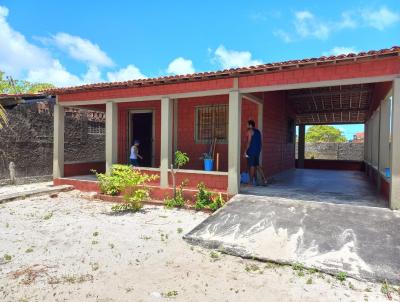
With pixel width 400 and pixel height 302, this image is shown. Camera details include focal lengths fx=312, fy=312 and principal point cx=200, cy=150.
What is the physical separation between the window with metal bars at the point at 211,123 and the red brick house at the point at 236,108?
3cm

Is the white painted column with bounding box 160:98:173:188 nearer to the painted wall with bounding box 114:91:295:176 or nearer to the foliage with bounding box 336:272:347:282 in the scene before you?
the painted wall with bounding box 114:91:295:176

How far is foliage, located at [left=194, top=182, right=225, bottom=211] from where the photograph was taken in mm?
7312

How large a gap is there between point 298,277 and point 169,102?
562 cm

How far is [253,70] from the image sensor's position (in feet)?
22.9

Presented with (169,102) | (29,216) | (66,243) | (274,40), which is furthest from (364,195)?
(274,40)

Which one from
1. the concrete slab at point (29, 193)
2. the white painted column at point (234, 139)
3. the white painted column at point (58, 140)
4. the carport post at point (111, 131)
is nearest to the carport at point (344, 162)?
the white painted column at point (234, 139)

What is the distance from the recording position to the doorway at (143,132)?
36.7 ft

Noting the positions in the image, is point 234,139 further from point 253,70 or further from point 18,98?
point 18,98

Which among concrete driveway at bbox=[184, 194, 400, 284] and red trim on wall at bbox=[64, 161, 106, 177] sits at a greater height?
red trim on wall at bbox=[64, 161, 106, 177]

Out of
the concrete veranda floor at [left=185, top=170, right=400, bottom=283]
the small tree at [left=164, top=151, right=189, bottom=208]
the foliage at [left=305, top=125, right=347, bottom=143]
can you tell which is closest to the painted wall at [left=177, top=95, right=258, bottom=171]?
the small tree at [left=164, top=151, right=189, bottom=208]

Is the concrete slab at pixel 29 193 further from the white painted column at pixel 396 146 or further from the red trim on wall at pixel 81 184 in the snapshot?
the white painted column at pixel 396 146

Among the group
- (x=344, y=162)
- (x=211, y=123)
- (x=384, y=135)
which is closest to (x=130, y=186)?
(x=211, y=123)

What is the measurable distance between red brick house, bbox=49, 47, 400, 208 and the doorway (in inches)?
1.4

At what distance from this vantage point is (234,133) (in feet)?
24.0
